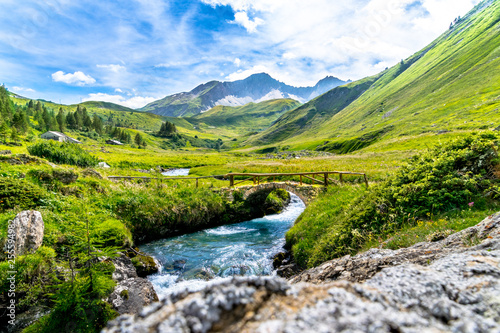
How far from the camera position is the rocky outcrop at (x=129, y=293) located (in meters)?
8.89

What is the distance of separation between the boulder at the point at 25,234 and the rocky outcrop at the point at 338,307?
439 inches

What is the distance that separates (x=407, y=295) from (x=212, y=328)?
2124mm

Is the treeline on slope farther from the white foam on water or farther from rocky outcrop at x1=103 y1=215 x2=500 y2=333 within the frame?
the white foam on water

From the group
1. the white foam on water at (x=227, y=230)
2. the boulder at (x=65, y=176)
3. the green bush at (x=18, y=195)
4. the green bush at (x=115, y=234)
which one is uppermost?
the boulder at (x=65, y=176)

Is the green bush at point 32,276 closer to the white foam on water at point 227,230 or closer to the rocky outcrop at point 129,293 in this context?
the rocky outcrop at point 129,293

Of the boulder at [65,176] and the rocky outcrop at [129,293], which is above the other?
the boulder at [65,176]

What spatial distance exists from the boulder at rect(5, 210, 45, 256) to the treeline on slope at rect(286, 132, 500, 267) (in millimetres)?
12638

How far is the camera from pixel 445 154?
981 cm

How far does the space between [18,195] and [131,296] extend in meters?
9.74

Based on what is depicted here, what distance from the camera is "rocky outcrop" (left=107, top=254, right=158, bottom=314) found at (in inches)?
350

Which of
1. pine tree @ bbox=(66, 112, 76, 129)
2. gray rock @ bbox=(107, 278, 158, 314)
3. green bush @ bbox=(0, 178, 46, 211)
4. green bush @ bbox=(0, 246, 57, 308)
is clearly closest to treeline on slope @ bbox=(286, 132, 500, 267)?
gray rock @ bbox=(107, 278, 158, 314)

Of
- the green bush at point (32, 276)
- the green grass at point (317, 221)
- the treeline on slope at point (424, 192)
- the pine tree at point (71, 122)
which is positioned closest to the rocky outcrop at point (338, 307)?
the treeline on slope at point (424, 192)

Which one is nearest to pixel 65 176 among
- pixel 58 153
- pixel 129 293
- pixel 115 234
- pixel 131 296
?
pixel 115 234

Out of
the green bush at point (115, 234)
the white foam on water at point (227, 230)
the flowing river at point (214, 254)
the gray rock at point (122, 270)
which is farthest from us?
the white foam on water at point (227, 230)
